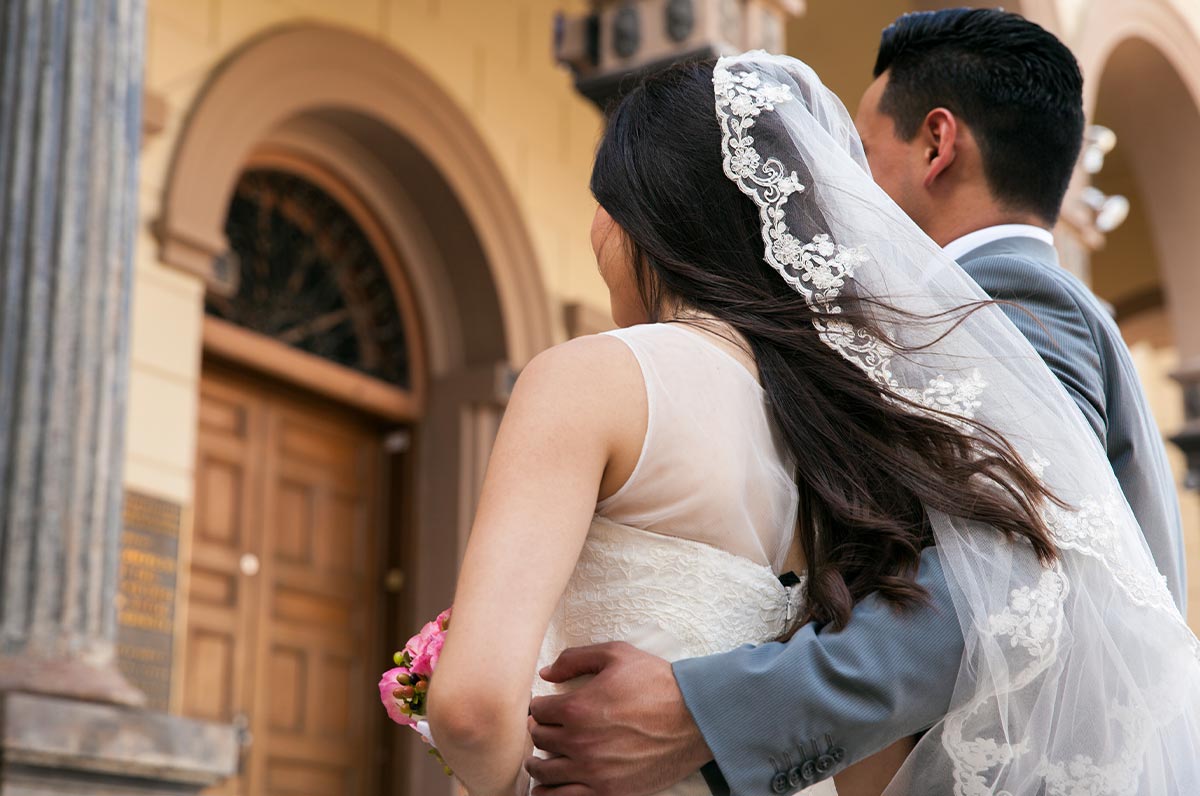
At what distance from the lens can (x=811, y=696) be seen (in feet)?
5.65

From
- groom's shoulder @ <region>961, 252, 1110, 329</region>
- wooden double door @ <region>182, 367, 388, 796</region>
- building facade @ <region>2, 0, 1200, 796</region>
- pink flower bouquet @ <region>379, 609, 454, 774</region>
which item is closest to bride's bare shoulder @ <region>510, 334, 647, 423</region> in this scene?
pink flower bouquet @ <region>379, 609, 454, 774</region>

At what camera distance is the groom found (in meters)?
1.70

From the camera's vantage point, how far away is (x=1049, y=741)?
1.88 m

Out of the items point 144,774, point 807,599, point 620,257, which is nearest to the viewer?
point 807,599

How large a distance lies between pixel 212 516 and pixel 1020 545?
17.2 feet

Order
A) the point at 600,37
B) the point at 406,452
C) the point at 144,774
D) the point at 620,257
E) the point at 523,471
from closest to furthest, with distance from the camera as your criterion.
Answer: the point at 523,471 → the point at 620,257 → the point at 144,774 → the point at 600,37 → the point at 406,452

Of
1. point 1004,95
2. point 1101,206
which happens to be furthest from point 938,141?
point 1101,206

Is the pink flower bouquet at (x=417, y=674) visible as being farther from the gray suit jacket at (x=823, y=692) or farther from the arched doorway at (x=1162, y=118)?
the arched doorway at (x=1162, y=118)

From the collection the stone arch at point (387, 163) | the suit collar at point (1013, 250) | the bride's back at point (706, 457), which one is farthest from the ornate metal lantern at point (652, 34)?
the bride's back at point (706, 457)

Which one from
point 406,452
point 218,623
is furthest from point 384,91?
point 218,623

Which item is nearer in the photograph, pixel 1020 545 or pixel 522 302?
pixel 1020 545

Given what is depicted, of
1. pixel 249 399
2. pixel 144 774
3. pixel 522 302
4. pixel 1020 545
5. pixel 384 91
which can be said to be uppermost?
pixel 384 91

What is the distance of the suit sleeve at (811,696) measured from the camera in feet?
5.62

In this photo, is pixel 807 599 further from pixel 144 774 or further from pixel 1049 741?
pixel 144 774
